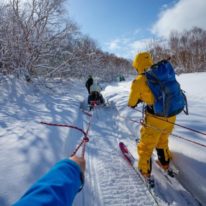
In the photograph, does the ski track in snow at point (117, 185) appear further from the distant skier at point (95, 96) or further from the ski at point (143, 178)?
Answer: the distant skier at point (95, 96)

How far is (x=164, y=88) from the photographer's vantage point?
10.3 feet

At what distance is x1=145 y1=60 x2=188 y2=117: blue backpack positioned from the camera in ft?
10.4

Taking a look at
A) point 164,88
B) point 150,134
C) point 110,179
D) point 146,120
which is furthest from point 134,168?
point 164,88

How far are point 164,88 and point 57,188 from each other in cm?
252

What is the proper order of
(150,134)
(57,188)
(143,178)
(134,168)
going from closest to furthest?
(57,188), (150,134), (143,178), (134,168)

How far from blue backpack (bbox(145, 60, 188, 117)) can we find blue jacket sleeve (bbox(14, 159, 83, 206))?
7.47 ft

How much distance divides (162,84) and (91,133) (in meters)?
3.44

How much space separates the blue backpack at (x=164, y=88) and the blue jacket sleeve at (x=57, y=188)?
7.47ft

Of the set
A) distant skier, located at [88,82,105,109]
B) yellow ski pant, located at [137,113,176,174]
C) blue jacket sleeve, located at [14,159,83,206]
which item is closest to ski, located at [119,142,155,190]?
yellow ski pant, located at [137,113,176,174]

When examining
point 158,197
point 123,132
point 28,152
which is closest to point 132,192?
point 158,197

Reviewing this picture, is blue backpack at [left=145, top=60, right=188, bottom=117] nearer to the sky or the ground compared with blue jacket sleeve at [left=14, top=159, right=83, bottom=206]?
nearer to the sky

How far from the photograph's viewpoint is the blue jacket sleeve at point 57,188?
0.81m

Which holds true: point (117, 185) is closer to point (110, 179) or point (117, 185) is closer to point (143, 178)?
point (110, 179)

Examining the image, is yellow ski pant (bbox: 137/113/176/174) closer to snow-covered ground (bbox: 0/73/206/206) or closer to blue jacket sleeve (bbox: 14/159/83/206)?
snow-covered ground (bbox: 0/73/206/206)
